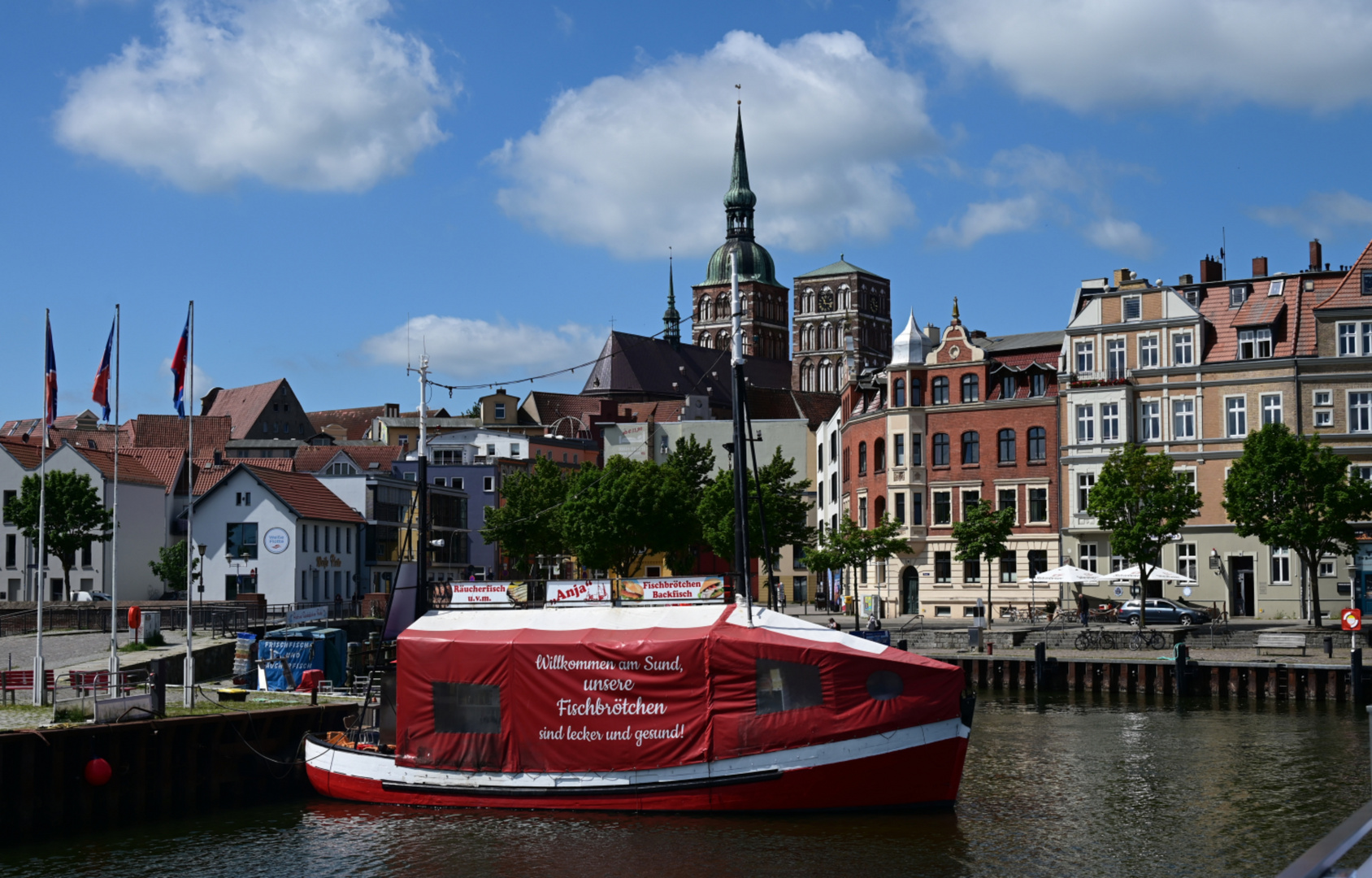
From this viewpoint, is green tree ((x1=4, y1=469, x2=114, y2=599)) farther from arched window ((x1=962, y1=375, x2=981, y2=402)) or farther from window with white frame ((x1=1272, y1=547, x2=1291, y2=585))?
window with white frame ((x1=1272, y1=547, x2=1291, y2=585))

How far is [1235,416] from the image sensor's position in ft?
224

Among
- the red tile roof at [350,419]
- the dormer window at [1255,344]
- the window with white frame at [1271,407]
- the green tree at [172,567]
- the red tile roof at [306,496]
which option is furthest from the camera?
the red tile roof at [350,419]

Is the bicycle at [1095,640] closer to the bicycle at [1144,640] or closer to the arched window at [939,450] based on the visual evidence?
the bicycle at [1144,640]

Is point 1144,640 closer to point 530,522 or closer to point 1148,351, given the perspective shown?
point 1148,351

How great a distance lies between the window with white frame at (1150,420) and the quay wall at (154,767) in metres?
46.3

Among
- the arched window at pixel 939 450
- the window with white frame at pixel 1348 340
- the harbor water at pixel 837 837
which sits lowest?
the harbor water at pixel 837 837

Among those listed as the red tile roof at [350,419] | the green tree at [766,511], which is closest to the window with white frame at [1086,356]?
the green tree at [766,511]

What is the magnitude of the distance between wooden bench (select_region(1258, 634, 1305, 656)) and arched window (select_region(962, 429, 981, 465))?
23.5 metres

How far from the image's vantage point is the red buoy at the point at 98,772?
29.2 meters

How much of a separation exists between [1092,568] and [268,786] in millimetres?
47960

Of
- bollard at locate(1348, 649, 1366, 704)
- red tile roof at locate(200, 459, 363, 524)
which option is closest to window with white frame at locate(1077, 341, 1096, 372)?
bollard at locate(1348, 649, 1366, 704)

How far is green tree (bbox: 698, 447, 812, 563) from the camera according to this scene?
8431cm

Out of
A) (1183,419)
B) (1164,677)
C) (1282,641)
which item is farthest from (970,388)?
(1164,677)

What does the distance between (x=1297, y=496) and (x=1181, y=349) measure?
12867mm
